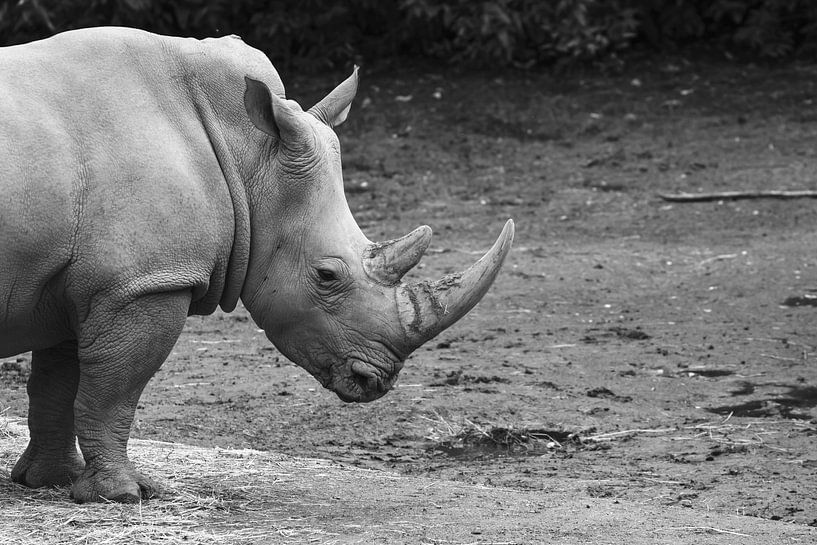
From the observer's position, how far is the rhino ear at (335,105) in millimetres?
5660

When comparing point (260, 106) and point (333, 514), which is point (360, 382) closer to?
point (333, 514)

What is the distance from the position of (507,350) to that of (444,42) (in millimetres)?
7673

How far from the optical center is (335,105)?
5680mm

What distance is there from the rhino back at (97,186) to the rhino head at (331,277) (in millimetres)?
182

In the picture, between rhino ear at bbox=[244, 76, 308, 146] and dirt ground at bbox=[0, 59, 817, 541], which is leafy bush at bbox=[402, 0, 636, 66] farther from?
rhino ear at bbox=[244, 76, 308, 146]

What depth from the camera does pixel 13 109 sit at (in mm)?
4945

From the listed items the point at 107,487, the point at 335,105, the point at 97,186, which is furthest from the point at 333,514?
the point at 335,105

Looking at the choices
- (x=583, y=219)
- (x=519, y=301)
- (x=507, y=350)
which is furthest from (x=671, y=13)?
(x=507, y=350)

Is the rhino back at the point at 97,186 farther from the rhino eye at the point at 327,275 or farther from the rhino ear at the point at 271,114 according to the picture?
the rhino eye at the point at 327,275

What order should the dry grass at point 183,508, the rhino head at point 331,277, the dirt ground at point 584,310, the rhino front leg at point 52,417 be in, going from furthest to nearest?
the dirt ground at point 584,310 → the rhino front leg at point 52,417 → the rhino head at point 331,277 → the dry grass at point 183,508

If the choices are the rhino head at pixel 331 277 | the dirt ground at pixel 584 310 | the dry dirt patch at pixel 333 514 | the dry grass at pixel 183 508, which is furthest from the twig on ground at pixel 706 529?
the dry grass at pixel 183 508

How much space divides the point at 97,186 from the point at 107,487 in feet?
3.55

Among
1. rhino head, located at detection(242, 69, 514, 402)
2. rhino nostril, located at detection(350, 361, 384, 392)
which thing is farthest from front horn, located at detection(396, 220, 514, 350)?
rhino nostril, located at detection(350, 361, 384, 392)

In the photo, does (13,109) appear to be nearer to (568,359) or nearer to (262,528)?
(262,528)
